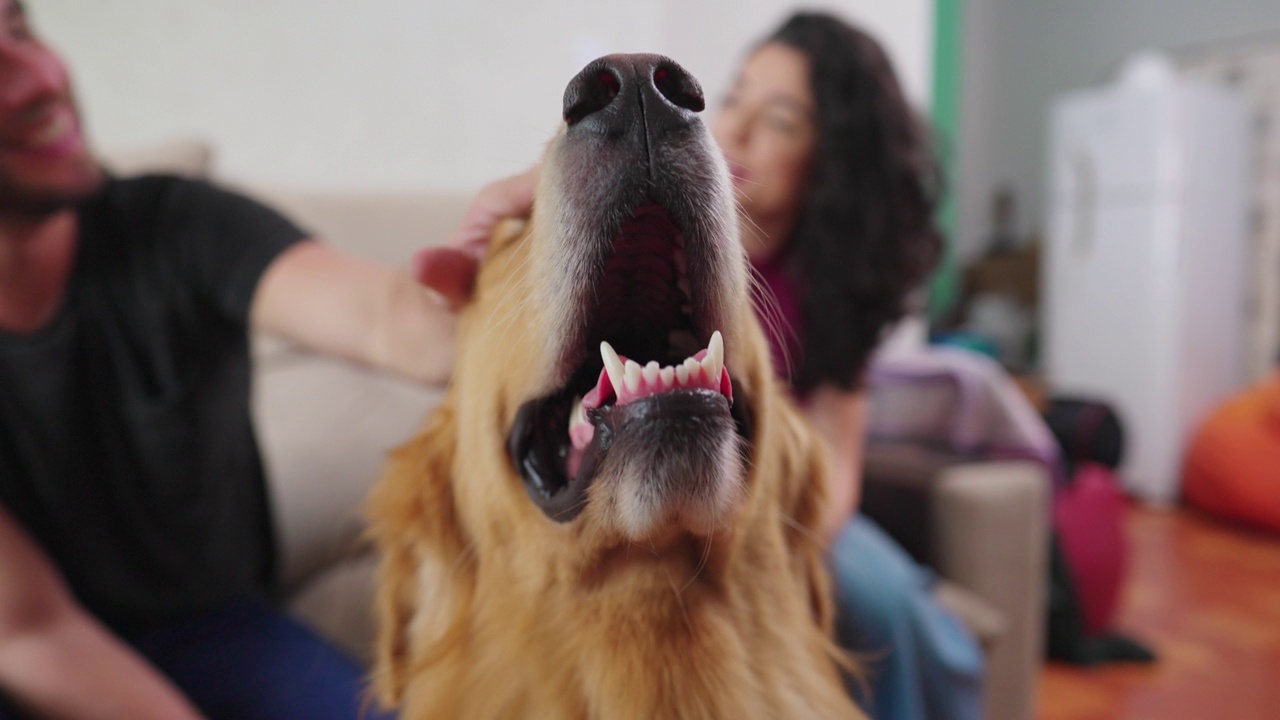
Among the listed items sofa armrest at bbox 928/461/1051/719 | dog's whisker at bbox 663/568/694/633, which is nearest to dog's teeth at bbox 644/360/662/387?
dog's whisker at bbox 663/568/694/633

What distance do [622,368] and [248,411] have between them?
96 cm

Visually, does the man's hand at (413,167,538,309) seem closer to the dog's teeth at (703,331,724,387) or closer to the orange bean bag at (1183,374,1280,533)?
the dog's teeth at (703,331,724,387)

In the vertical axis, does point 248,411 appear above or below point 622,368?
below

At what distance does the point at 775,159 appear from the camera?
0.54 meters

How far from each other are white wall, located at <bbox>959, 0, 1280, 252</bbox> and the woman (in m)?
3.95

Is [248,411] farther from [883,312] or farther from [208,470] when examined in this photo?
[883,312]

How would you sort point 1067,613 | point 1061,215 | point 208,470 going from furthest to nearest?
point 1061,215 < point 1067,613 < point 208,470

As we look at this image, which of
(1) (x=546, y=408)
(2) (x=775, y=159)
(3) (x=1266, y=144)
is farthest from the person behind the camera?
(3) (x=1266, y=144)

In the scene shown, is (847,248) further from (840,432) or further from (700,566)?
(700,566)

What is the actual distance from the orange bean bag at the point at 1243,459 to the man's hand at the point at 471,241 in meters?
0.60

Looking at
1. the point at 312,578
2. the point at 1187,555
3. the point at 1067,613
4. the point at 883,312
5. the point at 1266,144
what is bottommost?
the point at 1067,613

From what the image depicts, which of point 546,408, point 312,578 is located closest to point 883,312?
point 546,408

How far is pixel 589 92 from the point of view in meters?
0.34

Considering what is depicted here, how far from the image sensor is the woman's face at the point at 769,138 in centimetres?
42
